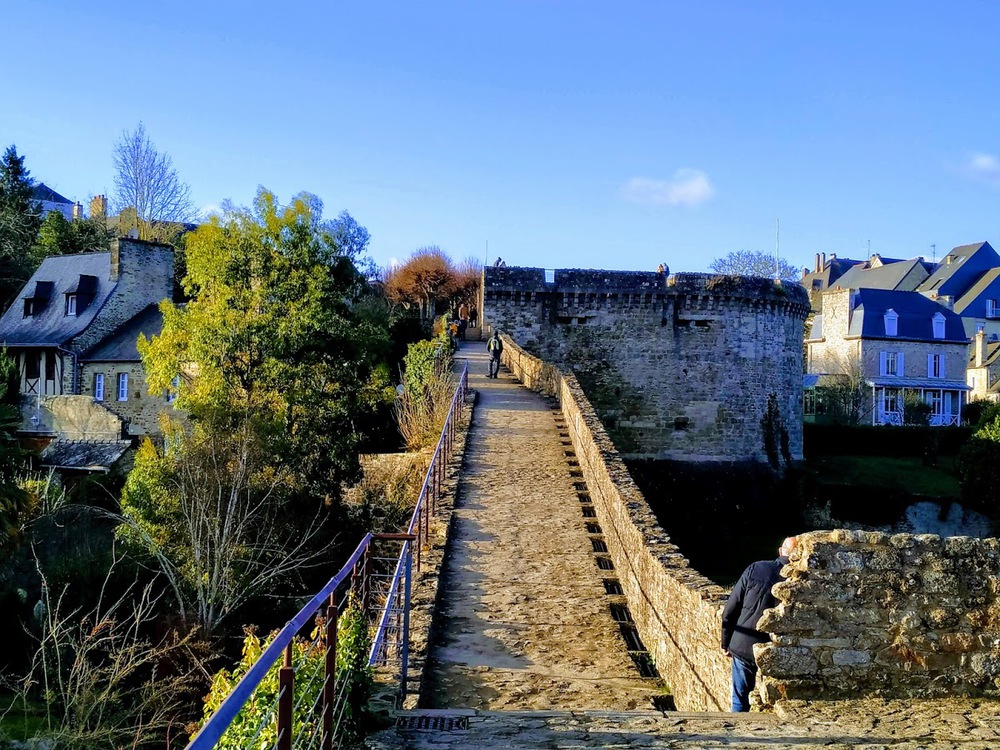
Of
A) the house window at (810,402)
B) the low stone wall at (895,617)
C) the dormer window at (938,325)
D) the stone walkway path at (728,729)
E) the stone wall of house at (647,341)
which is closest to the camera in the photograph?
the stone walkway path at (728,729)

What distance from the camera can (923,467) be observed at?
37812 millimetres

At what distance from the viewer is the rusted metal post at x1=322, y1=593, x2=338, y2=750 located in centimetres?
409

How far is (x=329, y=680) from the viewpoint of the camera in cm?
419

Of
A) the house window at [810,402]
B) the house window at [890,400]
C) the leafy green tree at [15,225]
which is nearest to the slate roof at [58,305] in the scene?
the leafy green tree at [15,225]

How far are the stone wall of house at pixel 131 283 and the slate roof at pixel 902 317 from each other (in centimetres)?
3487

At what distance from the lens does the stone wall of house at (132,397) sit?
31.0 m

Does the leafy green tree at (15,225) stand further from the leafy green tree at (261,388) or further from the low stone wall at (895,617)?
the low stone wall at (895,617)

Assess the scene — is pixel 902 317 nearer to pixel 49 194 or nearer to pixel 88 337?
pixel 88 337

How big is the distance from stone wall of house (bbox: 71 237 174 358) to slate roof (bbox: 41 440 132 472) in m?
4.37

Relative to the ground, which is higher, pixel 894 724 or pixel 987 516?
pixel 894 724

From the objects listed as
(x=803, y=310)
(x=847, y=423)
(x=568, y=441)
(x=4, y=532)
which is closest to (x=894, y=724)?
(x=568, y=441)

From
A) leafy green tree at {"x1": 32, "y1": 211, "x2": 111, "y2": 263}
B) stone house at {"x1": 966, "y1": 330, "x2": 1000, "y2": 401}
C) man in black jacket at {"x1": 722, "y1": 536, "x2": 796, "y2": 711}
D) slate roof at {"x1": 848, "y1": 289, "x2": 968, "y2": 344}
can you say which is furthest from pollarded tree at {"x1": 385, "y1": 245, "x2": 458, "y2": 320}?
man in black jacket at {"x1": 722, "y1": 536, "x2": 796, "y2": 711}

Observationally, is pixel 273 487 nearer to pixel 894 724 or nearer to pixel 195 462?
pixel 195 462

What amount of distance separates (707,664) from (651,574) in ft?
5.72
